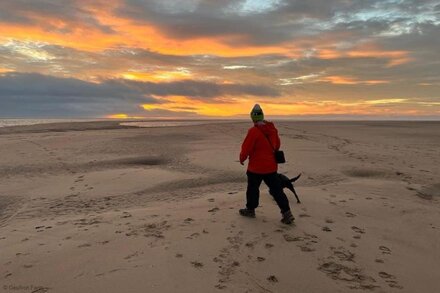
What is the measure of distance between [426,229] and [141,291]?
226 inches

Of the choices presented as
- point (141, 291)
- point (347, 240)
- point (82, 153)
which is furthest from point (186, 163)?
point (141, 291)

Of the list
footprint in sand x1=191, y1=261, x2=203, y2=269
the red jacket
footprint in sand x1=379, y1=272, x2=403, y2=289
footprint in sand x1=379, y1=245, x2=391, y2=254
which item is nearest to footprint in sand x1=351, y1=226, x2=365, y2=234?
footprint in sand x1=379, y1=245, x2=391, y2=254

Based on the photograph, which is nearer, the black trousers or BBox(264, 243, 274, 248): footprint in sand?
BBox(264, 243, 274, 248): footprint in sand

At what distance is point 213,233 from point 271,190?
1.47 metres

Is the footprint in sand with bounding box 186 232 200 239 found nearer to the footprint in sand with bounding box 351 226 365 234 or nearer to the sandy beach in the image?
the sandy beach

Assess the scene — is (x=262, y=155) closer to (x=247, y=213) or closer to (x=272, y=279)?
(x=247, y=213)

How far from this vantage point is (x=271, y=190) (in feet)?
24.7

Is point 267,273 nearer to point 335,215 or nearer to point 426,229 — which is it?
point 335,215

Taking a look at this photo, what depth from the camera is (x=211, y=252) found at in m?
6.07

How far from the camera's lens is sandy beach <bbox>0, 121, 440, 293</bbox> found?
5.32 m

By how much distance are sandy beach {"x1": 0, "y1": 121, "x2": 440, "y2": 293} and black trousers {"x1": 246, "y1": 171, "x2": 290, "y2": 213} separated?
340 mm

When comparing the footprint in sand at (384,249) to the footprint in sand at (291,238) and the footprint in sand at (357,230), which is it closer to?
the footprint in sand at (357,230)

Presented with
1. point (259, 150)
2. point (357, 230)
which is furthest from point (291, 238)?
point (259, 150)

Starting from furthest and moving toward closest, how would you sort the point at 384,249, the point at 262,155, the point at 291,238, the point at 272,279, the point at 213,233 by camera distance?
the point at 262,155, the point at 213,233, the point at 291,238, the point at 384,249, the point at 272,279
